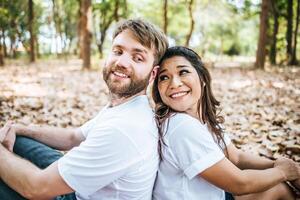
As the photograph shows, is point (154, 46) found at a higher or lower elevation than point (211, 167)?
higher

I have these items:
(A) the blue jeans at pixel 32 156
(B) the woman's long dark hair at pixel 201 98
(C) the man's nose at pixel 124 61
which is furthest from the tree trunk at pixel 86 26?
(C) the man's nose at pixel 124 61

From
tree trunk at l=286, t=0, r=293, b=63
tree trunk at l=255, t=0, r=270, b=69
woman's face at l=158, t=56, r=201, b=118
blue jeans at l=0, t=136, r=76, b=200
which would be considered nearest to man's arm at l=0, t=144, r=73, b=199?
blue jeans at l=0, t=136, r=76, b=200

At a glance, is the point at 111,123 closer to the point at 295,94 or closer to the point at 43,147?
the point at 43,147

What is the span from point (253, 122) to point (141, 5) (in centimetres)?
3060

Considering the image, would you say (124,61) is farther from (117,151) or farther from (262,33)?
(262,33)

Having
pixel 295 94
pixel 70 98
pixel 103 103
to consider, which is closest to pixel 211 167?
pixel 103 103

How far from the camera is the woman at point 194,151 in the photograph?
2119 mm

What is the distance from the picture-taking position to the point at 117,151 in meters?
1.97

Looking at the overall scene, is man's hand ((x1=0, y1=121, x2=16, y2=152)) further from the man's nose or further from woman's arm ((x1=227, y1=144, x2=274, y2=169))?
woman's arm ((x1=227, y1=144, x2=274, y2=169))

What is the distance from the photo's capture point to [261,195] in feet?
8.54

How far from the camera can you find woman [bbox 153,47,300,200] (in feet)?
6.95

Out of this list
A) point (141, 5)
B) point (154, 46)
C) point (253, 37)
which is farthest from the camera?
point (253, 37)

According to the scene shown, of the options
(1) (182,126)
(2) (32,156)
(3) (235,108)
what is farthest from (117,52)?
(3) (235,108)

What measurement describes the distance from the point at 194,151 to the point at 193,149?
0.01 meters
